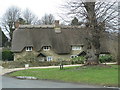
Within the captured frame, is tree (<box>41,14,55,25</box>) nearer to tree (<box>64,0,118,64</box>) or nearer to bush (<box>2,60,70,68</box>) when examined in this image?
bush (<box>2,60,70,68</box>)

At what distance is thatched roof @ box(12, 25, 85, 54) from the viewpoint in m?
50.9

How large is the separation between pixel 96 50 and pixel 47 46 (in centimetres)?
2405

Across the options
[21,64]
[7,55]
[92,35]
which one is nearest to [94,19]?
[92,35]

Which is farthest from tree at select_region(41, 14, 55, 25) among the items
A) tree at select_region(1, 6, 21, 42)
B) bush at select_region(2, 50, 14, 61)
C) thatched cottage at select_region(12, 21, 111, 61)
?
thatched cottage at select_region(12, 21, 111, 61)

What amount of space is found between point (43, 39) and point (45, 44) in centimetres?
139

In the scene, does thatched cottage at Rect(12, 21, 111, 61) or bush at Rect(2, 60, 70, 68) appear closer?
bush at Rect(2, 60, 70, 68)

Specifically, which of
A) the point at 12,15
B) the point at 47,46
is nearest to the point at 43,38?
the point at 47,46

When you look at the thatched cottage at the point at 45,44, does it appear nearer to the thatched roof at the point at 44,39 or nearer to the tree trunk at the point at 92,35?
the thatched roof at the point at 44,39

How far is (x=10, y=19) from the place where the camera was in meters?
76.1

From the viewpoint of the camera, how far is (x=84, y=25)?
1120 inches

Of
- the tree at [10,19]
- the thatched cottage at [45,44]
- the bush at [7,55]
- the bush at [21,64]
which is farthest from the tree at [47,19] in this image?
the bush at [21,64]

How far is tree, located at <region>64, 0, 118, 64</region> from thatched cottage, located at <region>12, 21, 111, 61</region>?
847 inches

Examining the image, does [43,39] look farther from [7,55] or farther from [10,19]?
[10,19]

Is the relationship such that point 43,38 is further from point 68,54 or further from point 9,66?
point 9,66
